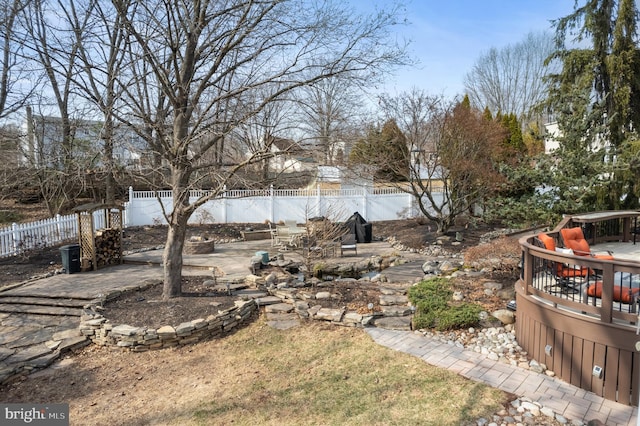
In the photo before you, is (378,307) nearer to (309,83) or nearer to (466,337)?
(466,337)

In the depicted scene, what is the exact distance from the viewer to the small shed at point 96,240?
9.50m

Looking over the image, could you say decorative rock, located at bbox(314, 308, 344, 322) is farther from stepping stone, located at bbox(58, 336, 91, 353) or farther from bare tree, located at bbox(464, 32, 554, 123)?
bare tree, located at bbox(464, 32, 554, 123)

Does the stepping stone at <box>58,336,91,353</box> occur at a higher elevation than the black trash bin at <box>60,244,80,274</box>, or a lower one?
lower

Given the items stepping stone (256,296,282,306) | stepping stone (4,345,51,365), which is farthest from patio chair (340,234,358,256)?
stepping stone (4,345,51,365)

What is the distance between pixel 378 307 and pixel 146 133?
5.01 meters

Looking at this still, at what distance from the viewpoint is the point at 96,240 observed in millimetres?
9898

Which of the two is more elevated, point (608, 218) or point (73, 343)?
point (608, 218)

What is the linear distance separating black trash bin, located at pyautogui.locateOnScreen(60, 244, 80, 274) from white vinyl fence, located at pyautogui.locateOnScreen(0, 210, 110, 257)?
2388 millimetres

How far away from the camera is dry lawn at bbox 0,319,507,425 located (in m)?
3.65

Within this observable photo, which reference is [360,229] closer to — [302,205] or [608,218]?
[302,205]

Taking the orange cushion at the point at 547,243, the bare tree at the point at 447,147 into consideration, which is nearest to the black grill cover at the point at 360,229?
the bare tree at the point at 447,147

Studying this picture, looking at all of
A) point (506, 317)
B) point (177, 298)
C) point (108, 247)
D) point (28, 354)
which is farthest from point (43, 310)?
point (506, 317)

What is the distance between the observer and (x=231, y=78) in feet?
24.7

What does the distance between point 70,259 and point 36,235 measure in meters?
3.13
